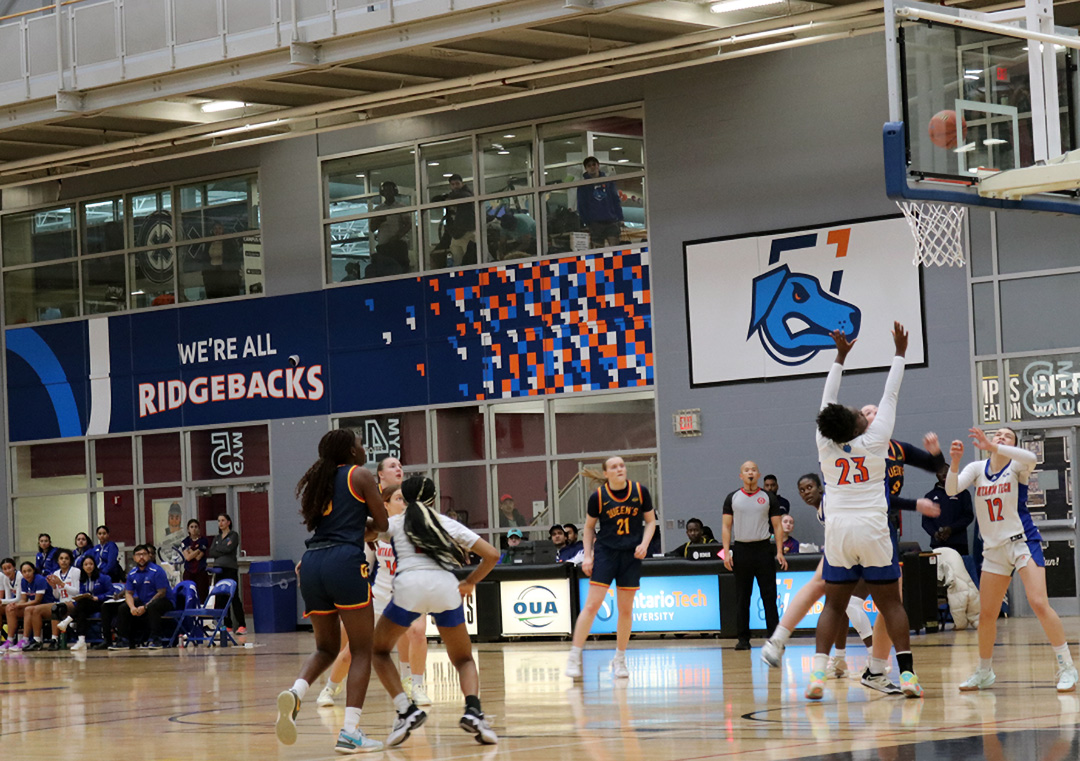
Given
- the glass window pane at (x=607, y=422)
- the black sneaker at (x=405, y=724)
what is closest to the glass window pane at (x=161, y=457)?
the glass window pane at (x=607, y=422)

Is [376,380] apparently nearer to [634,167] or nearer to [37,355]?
[634,167]

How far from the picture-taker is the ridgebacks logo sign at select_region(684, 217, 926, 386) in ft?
66.3

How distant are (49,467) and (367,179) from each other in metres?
8.83

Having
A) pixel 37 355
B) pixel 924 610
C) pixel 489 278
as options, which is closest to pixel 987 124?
pixel 924 610

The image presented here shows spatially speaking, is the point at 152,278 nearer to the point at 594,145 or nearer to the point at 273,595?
the point at 273,595

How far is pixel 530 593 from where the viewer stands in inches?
770

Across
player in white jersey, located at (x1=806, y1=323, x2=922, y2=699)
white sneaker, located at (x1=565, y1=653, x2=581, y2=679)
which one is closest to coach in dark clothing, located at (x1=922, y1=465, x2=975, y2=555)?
white sneaker, located at (x1=565, y1=653, x2=581, y2=679)

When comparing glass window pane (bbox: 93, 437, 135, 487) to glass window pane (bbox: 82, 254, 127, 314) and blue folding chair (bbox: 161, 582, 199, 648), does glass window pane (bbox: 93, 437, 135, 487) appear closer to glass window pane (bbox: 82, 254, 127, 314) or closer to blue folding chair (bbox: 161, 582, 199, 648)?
glass window pane (bbox: 82, 254, 127, 314)

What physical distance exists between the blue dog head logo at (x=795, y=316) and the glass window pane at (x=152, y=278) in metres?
11.3

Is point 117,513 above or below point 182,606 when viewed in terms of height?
above

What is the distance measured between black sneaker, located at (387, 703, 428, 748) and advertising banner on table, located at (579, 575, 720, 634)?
9.46 metres

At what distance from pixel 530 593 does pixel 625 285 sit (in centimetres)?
528

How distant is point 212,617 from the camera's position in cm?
2183

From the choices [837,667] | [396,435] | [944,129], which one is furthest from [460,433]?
[944,129]
